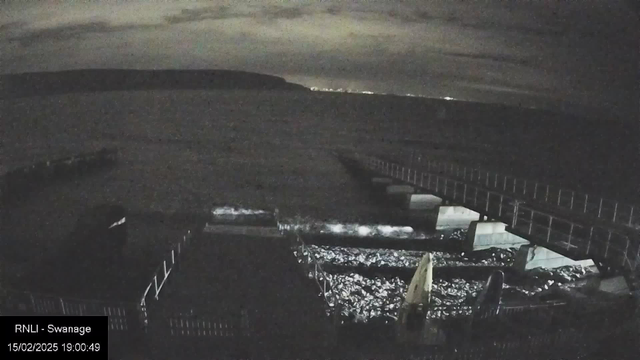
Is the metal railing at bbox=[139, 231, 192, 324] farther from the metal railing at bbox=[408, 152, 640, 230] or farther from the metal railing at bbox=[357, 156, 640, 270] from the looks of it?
the metal railing at bbox=[408, 152, 640, 230]

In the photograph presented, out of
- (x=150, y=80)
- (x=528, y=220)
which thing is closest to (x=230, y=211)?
(x=150, y=80)

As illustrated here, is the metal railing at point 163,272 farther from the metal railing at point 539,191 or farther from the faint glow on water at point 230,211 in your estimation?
the metal railing at point 539,191

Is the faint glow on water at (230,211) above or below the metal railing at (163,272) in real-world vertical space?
above

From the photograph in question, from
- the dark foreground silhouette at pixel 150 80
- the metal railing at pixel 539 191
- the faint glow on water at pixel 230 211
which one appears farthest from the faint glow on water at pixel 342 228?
the dark foreground silhouette at pixel 150 80

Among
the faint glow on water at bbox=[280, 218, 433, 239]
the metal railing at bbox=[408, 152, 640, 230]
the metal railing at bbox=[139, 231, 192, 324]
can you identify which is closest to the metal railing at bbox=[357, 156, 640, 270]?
the metal railing at bbox=[408, 152, 640, 230]

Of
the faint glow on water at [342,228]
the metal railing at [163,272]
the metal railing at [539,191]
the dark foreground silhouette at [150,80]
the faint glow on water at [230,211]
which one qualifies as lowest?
the metal railing at [163,272]
